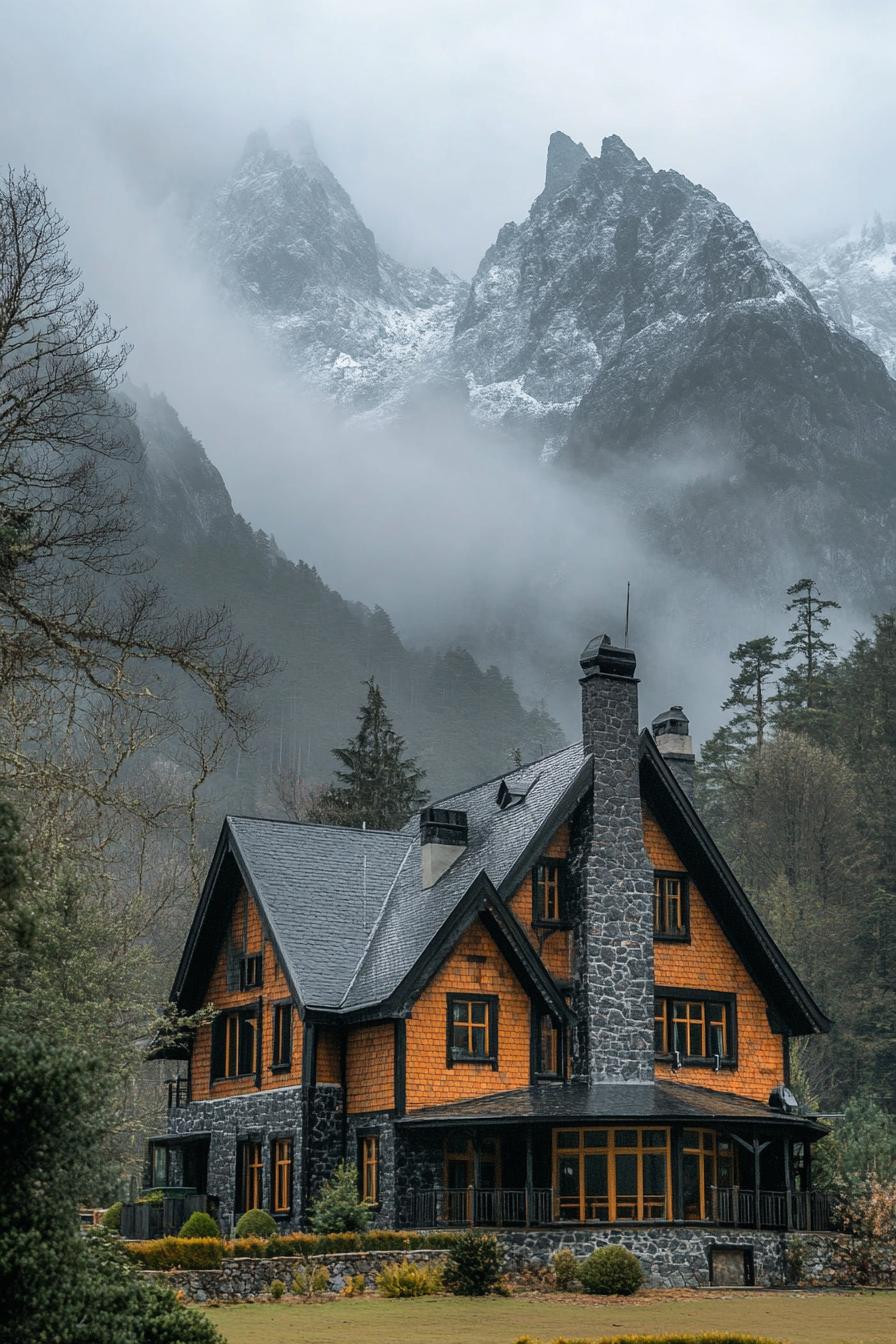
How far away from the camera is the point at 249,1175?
37.1 meters

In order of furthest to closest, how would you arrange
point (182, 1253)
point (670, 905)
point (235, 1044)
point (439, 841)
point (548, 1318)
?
point (235, 1044)
point (439, 841)
point (670, 905)
point (182, 1253)
point (548, 1318)

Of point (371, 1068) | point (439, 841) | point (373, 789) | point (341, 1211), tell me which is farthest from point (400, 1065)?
point (373, 789)

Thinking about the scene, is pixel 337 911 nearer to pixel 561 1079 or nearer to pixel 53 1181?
pixel 561 1079

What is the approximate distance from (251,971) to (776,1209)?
13247 millimetres

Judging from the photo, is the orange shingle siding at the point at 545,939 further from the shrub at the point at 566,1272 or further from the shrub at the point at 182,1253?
the shrub at the point at 182,1253

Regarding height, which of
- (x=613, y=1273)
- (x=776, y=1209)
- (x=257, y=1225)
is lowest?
(x=613, y=1273)

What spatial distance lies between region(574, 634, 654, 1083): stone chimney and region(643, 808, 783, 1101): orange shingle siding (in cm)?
167

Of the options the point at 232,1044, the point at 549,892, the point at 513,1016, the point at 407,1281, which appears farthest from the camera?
the point at 232,1044

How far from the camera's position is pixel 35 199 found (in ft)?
60.8

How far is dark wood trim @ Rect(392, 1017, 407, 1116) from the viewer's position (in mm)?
33500

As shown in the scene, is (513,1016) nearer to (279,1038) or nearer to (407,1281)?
(279,1038)

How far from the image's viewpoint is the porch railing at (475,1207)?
1271 inches

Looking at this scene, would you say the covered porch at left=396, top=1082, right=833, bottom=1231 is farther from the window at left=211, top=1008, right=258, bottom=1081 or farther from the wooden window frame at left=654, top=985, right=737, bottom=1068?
the window at left=211, top=1008, right=258, bottom=1081

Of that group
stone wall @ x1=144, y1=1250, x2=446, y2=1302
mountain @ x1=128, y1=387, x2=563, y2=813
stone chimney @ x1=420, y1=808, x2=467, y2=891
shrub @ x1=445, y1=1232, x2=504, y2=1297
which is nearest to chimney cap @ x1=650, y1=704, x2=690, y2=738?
stone chimney @ x1=420, y1=808, x2=467, y2=891
